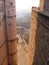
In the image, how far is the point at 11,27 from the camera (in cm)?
691

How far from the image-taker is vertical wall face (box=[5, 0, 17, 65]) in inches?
259

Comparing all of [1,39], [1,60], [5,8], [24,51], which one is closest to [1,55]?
[1,60]

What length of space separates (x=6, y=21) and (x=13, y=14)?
1.61 ft

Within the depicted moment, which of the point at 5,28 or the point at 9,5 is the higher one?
the point at 9,5

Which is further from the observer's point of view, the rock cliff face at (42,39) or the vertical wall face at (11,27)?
the vertical wall face at (11,27)

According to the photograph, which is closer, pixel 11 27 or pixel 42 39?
pixel 42 39

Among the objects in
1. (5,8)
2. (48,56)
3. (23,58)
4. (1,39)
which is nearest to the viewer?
(48,56)

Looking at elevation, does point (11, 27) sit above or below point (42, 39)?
below

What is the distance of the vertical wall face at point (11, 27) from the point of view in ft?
21.6

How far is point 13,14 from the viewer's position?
694 cm

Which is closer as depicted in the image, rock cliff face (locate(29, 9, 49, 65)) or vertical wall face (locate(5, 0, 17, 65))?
rock cliff face (locate(29, 9, 49, 65))

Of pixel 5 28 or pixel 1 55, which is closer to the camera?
pixel 1 55

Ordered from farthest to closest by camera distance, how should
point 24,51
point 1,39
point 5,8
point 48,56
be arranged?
point 24,51 < point 5,8 < point 1,39 < point 48,56

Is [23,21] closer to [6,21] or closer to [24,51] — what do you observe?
[24,51]
